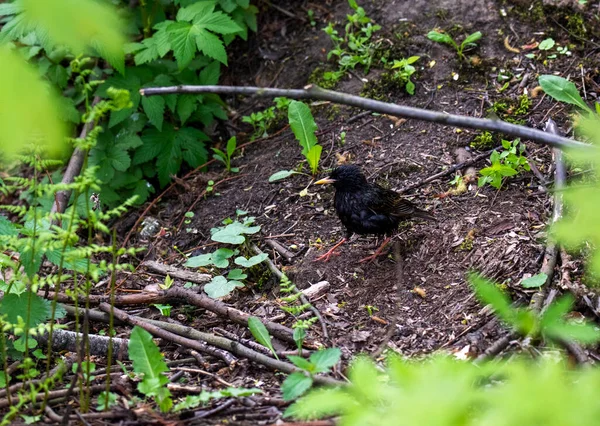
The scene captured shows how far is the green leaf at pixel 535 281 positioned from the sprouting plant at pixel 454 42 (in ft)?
8.61

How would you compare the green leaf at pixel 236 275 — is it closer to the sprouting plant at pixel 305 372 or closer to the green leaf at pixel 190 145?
the sprouting plant at pixel 305 372

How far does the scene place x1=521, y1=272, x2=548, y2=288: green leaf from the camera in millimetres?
3493

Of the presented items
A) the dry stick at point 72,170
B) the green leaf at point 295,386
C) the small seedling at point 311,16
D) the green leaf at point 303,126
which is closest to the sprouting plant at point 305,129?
the green leaf at point 303,126

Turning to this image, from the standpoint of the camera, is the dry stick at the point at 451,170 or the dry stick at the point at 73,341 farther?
the dry stick at the point at 451,170

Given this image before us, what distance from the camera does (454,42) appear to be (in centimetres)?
558

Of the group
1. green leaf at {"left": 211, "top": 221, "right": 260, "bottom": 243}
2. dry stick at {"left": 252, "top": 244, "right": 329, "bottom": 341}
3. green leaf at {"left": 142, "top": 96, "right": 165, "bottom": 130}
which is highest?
green leaf at {"left": 142, "top": 96, "right": 165, "bottom": 130}

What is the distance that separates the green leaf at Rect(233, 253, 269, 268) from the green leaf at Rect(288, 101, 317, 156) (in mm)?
1154

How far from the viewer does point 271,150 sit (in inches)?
226

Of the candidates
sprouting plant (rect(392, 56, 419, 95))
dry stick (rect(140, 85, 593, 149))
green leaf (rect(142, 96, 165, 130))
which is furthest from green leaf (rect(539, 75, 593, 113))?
green leaf (rect(142, 96, 165, 130))

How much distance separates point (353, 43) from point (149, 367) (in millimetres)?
3990

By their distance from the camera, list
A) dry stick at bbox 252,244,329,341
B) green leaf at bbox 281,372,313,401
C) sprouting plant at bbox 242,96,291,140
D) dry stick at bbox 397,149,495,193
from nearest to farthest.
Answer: green leaf at bbox 281,372,313,401 < dry stick at bbox 252,244,329,341 < dry stick at bbox 397,149,495,193 < sprouting plant at bbox 242,96,291,140

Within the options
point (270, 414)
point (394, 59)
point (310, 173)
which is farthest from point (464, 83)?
point (270, 414)

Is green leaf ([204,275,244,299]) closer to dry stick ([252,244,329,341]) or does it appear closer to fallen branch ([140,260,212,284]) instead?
fallen branch ([140,260,212,284])

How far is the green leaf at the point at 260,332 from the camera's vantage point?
11.1 feet
